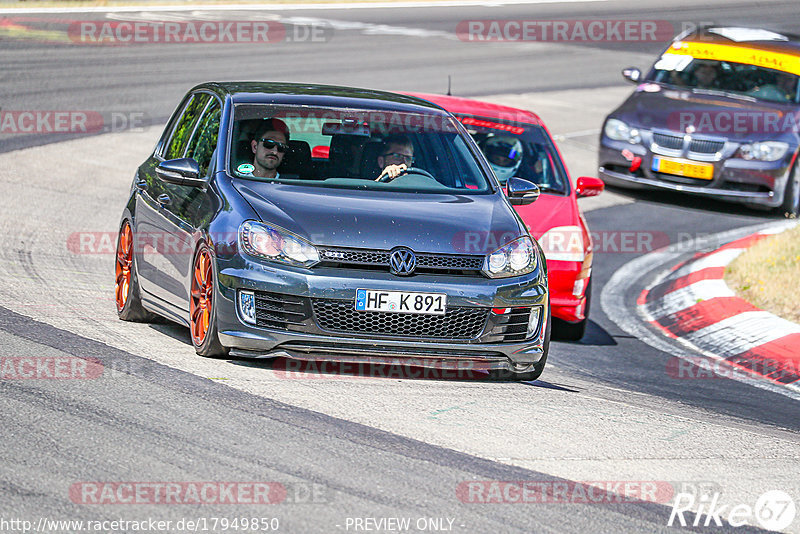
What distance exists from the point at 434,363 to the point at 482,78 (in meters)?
17.4

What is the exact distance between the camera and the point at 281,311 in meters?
6.91

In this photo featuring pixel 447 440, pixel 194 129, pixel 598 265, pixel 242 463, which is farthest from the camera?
pixel 598 265

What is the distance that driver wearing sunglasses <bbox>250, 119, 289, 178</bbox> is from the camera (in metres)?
7.75

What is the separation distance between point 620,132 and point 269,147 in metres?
8.50

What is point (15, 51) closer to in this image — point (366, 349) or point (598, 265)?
point (598, 265)

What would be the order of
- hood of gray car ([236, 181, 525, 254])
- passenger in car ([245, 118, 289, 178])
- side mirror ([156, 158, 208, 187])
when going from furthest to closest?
1. passenger in car ([245, 118, 289, 178])
2. side mirror ([156, 158, 208, 187])
3. hood of gray car ([236, 181, 525, 254])

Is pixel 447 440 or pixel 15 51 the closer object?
pixel 447 440

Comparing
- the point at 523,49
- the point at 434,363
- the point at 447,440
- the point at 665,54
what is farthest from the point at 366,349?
the point at 523,49

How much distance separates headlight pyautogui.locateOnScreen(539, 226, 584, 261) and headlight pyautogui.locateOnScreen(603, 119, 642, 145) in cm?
580

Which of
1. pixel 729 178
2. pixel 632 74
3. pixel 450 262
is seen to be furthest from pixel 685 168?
pixel 450 262

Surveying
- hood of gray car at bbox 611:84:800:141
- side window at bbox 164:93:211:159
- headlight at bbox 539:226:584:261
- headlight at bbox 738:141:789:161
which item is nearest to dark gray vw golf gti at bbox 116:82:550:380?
side window at bbox 164:93:211:159

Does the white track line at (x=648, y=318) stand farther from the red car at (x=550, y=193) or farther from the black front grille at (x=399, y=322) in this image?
the black front grille at (x=399, y=322)

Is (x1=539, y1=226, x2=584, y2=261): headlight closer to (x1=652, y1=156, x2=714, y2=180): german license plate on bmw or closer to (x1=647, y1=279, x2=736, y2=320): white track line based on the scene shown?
(x1=647, y1=279, x2=736, y2=320): white track line

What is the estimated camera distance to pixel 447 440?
5.95m
